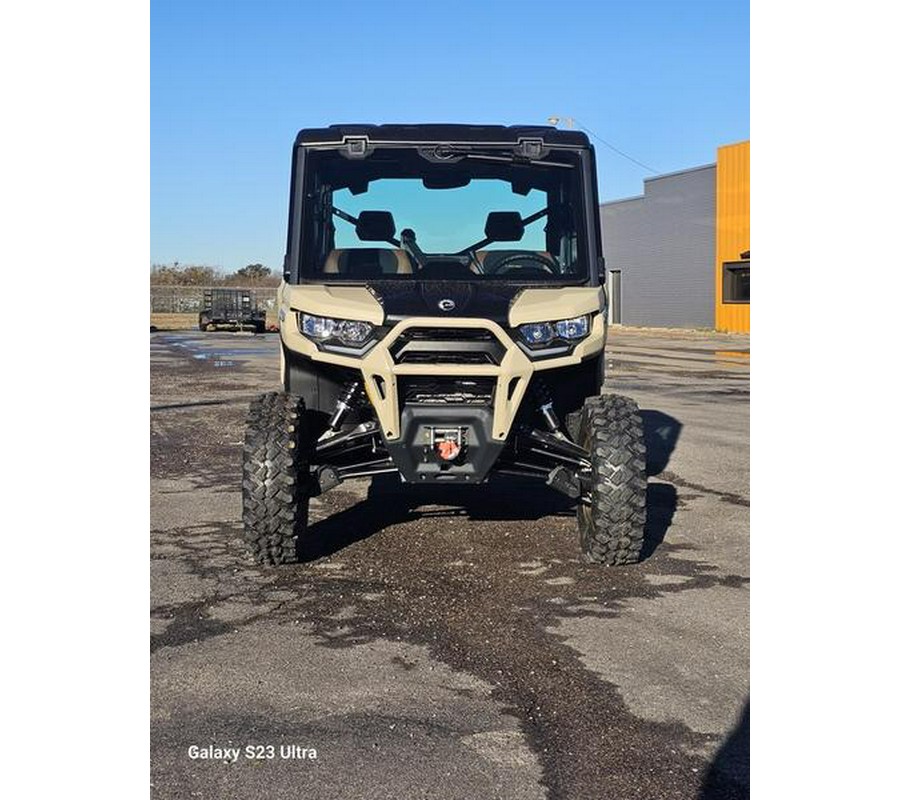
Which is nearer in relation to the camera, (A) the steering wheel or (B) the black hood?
(B) the black hood

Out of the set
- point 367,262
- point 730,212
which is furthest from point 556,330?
point 730,212

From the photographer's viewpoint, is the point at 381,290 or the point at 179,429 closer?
the point at 381,290

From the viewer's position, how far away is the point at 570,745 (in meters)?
4.08

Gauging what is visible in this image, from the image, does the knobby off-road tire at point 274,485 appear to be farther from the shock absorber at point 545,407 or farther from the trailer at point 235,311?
the trailer at point 235,311

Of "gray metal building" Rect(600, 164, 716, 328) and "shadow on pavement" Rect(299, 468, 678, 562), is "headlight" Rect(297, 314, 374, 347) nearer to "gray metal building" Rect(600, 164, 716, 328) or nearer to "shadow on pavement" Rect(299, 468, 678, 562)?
"shadow on pavement" Rect(299, 468, 678, 562)

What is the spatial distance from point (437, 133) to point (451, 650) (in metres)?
3.44

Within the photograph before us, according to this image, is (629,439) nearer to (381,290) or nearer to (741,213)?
(381,290)

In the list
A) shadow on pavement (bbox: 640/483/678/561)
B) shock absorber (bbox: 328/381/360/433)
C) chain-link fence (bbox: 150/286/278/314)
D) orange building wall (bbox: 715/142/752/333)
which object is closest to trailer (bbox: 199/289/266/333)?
chain-link fence (bbox: 150/286/278/314)

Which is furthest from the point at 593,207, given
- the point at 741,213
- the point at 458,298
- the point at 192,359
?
the point at 741,213

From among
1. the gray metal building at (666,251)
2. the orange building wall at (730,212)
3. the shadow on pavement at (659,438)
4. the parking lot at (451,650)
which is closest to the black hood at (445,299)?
the parking lot at (451,650)

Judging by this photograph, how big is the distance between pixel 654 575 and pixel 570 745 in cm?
268

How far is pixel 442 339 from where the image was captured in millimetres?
6438

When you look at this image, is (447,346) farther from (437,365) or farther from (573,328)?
(573,328)

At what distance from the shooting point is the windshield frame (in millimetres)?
7180
